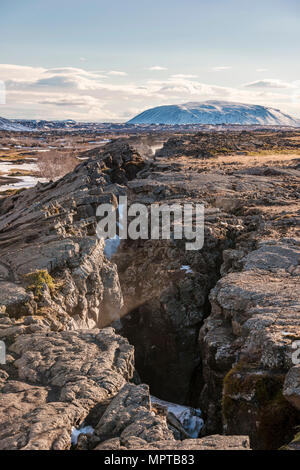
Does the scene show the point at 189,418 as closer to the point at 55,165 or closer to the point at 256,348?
the point at 256,348

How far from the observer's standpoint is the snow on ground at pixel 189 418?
1660 cm

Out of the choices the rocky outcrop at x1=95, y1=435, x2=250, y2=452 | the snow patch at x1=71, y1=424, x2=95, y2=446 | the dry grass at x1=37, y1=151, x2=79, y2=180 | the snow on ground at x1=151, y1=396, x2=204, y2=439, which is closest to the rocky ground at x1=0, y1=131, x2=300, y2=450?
the rocky outcrop at x1=95, y1=435, x2=250, y2=452

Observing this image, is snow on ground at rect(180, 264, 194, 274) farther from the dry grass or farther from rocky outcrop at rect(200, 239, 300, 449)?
the dry grass

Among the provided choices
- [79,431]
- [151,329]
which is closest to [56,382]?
[79,431]

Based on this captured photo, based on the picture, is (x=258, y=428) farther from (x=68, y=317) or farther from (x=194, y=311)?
(x=194, y=311)

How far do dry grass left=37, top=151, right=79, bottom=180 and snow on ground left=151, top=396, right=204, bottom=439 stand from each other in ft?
240

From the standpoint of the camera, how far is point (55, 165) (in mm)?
89938

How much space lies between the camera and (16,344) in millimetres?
13867

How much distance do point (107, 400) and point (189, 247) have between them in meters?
15.7

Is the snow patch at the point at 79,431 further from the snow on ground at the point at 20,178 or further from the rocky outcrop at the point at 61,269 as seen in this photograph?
the snow on ground at the point at 20,178

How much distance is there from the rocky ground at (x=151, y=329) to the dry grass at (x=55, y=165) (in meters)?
55.3

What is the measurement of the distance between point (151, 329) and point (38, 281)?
30.5ft

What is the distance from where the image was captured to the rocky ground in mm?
10812
